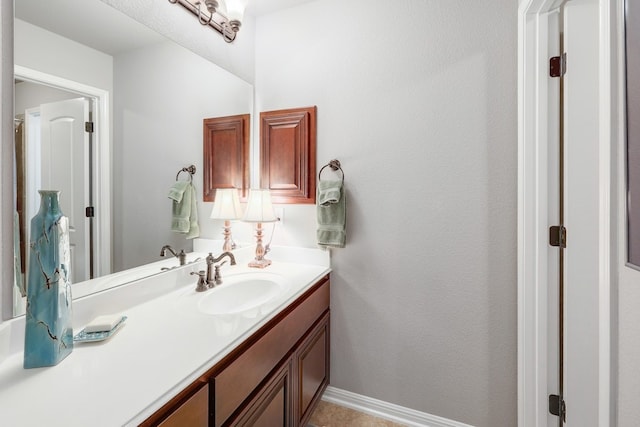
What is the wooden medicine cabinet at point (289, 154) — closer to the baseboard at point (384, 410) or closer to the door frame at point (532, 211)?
the door frame at point (532, 211)

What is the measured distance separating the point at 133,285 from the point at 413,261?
134 cm

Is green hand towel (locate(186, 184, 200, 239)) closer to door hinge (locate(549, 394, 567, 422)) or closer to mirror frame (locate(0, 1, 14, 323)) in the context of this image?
mirror frame (locate(0, 1, 14, 323))

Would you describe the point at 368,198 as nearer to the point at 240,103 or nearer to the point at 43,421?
the point at 240,103

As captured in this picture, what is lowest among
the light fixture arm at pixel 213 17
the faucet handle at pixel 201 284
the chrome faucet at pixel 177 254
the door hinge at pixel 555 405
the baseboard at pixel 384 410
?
the baseboard at pixel 384 410

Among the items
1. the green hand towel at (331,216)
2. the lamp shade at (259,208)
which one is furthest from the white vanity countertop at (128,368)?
the lamp shade at (259,208)

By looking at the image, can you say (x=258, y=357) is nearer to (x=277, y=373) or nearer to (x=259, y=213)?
(x=277, y=373)

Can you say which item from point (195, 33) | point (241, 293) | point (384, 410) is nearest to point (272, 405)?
point (241, 293)

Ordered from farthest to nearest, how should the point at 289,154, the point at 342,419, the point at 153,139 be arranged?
the point at 289,154
the point at 342,419
the point at 153,139

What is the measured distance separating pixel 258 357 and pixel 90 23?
1322 millimetres

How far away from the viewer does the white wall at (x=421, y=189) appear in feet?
4.58

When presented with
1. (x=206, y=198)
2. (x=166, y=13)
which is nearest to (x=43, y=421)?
(x=206, y=198)

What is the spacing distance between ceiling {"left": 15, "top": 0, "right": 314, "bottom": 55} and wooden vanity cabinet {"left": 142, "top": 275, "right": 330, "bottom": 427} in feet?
3.88

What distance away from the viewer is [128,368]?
27.7 inches

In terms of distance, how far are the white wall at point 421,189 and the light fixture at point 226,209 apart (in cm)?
40
